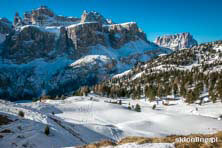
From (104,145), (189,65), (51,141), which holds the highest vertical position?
(189,65)

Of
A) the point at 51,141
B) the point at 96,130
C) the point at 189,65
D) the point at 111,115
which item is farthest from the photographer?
the point at 189,65

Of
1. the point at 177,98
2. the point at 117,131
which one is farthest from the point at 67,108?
the point at 177,98

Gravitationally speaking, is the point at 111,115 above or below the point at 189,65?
below

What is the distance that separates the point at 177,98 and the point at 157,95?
11.8 m

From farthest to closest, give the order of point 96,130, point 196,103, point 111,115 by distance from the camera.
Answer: point 196,103, point 111,115, point 96,130

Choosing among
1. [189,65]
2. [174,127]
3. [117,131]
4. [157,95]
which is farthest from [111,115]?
[189,65]

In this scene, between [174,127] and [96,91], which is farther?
[96,91]

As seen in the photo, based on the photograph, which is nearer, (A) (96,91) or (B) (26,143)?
(B) (26,143)

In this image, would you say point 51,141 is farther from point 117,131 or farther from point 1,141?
point 117,131

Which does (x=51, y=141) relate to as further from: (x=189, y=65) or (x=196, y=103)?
(x=189, y=65)

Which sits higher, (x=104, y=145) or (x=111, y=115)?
(x=104, y=145)

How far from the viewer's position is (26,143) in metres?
17.5

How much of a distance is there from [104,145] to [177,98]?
364ft

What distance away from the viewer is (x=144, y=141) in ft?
35.6
